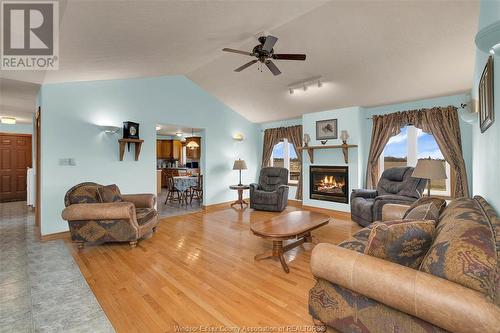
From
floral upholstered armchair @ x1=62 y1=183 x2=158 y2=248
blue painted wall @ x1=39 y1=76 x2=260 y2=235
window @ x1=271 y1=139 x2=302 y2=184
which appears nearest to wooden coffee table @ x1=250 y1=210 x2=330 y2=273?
floral upholstered armchair @ x1=62 y1=183 x2=158 y2=248

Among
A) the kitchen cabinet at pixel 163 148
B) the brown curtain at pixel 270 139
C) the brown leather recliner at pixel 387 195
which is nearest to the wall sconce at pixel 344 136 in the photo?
the brown leather recliner at pixel 387 195

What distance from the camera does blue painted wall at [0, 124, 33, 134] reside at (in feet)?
21.8

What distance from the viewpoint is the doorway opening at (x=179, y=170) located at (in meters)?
6.27

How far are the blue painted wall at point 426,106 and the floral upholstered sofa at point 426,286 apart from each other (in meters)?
3.30

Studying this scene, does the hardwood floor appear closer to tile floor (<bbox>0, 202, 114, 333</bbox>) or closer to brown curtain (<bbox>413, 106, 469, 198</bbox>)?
tile floor (<bbox>0, 202, 114, 333</bbox>)

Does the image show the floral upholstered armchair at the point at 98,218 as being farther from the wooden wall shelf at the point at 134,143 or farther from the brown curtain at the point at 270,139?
the brown curtain at the point at 270,139

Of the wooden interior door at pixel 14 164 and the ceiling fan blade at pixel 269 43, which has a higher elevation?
the ceiling fan blade at pixel 269 43

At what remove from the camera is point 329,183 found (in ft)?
19.0

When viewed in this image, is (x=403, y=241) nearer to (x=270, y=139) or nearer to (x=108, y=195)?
(x=108, y=195)

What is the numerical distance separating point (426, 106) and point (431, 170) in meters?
2.22

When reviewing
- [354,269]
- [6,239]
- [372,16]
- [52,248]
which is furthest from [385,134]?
[6,239]

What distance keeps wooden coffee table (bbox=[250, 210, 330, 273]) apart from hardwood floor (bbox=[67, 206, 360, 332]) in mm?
108

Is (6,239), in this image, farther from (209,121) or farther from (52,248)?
(209,121)

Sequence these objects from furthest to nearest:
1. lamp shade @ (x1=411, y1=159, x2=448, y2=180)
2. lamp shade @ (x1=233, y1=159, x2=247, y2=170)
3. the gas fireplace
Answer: lamp shade @ (x1=233, y1=159, x2=247, y2=170), the gas fireplace, lamp shade @ (x1=411, y1=159, x2=448, y2=180)
